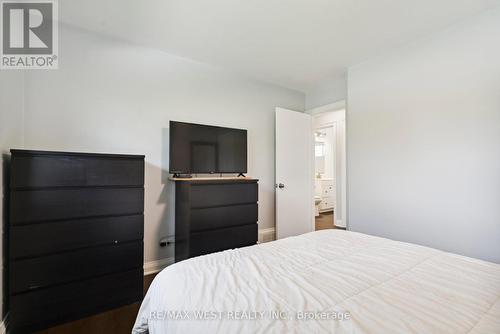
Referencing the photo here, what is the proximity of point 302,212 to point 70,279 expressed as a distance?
9.50 ft

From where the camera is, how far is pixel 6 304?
159 centimetres

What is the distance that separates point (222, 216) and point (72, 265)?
1267mm

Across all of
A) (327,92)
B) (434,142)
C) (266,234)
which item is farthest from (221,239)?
(327,92)

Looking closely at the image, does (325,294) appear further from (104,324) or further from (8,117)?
(8,117)

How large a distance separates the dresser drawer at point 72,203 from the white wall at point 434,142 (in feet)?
8.44

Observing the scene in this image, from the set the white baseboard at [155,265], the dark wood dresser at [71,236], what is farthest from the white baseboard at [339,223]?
the dark wood dresser at [71,236]

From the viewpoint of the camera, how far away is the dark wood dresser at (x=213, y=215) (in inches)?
88.6

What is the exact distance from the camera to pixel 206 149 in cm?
276

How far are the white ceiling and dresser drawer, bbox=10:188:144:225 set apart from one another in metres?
1.54

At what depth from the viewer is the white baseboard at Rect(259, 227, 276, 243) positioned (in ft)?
11.1

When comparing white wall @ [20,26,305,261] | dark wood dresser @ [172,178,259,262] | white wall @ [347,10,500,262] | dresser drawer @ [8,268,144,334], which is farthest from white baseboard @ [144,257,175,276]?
white wall @ [347,10,500,262]

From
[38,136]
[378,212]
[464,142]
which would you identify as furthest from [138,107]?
[464,142]

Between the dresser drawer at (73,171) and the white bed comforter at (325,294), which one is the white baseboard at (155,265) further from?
the white bed comforter at (325,294)

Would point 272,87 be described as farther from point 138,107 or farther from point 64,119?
point 64,119
